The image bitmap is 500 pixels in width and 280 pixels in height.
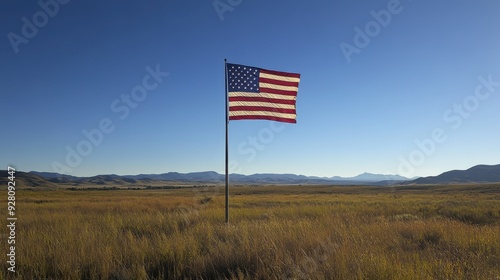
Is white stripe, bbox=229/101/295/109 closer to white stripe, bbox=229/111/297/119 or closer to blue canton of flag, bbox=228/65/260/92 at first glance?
white stripe, bbox=229/111/297/119

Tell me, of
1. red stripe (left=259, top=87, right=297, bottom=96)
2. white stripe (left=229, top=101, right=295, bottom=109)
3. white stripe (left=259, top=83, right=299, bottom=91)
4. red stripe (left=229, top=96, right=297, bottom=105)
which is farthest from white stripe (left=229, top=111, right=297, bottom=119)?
white stripe (left=259, top=83, right=299, bottom=91)

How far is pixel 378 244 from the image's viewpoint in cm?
796

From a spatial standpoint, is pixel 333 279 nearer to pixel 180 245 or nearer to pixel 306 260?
pixel 306 260

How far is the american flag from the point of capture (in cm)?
1151

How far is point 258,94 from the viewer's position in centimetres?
→ 1177

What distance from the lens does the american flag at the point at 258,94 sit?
11.5 metres

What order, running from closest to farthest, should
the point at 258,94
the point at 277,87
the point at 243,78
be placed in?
the point at 243,78
the point at 258,94
the point at 277,87

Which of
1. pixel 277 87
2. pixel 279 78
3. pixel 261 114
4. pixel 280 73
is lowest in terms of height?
pixel 261 114

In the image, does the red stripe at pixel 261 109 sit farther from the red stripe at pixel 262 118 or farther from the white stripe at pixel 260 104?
the red stripe at pixel 262 118

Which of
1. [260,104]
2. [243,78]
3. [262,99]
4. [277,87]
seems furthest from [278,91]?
[243,78]

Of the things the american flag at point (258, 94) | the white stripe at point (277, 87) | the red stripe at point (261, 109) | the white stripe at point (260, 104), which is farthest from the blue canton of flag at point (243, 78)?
the red stripe at point (261, 109)

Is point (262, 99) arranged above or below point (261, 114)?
above

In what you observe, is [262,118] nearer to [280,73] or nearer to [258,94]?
Result: [258,94]

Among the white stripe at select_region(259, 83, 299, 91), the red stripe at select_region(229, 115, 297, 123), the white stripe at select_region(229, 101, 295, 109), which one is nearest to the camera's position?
the red stripe at select_region(229, 115, 297, 123)
